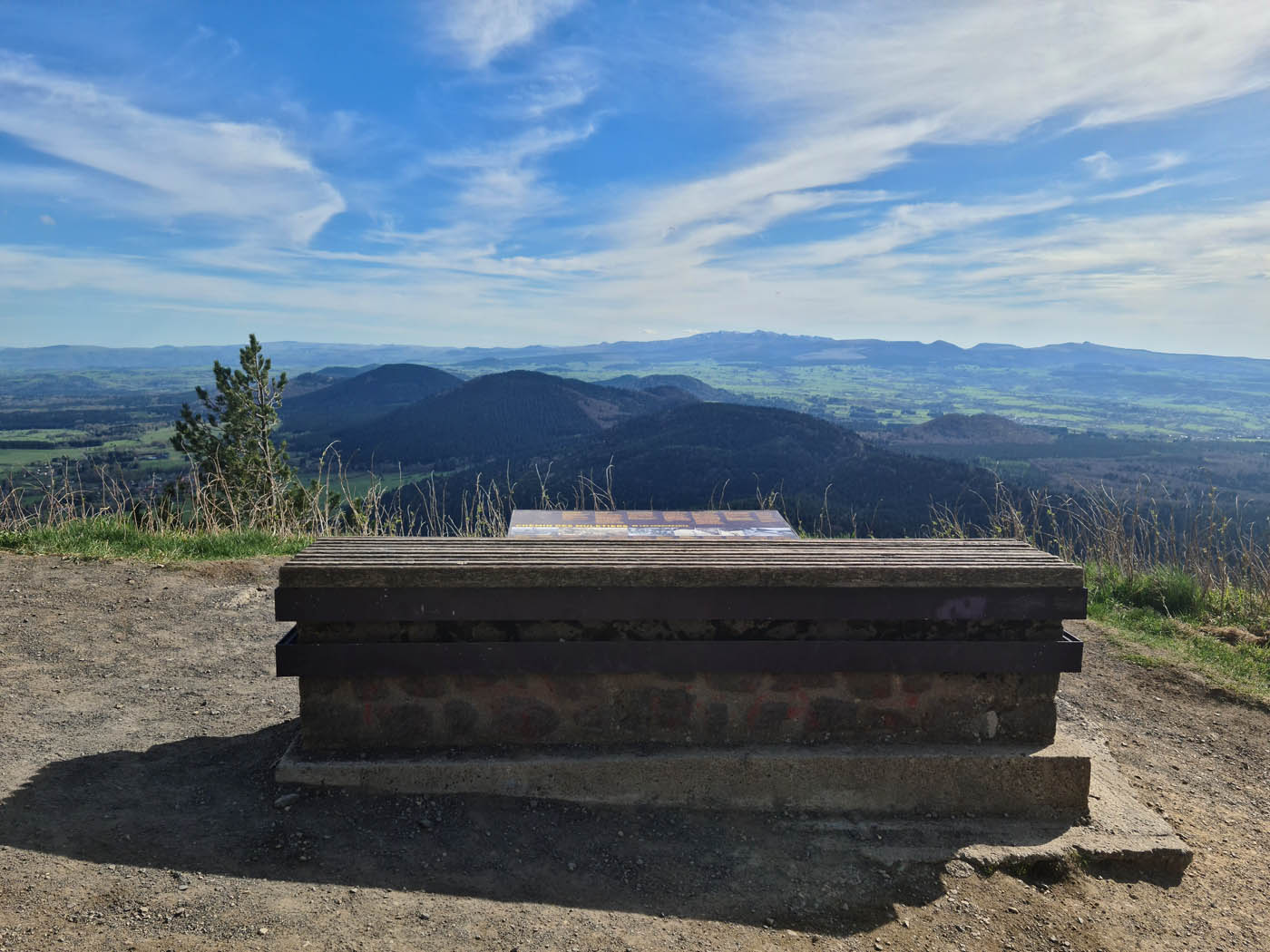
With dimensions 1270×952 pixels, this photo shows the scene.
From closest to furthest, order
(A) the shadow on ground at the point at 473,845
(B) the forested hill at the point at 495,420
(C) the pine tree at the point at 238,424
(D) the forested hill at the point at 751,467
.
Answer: (A) the shadow on ground at the point at 473,845 → (C) the pine tree at the point at 238,424 → (D) the forested hill at the point at 751,467 → (B) the forested hill at the point at 495,420

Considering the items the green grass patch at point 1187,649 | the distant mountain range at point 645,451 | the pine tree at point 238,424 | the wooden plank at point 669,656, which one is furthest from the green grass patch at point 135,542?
the green grass patch at point 1187,649

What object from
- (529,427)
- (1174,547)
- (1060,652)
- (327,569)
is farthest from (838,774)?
(529,427)

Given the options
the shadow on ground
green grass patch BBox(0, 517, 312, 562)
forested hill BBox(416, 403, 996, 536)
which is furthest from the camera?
forested hill BBox(416, 403, 996, 536)

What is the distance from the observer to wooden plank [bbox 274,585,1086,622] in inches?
128

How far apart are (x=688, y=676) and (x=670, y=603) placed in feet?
1.12

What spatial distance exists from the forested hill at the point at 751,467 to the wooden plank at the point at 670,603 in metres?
30.1

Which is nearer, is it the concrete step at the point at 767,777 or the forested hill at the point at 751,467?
the concrete step at the point at 767,777

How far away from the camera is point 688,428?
6856 centimetres

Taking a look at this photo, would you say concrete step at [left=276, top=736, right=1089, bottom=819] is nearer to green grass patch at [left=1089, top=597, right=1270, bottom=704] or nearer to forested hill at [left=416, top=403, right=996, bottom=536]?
green grass patch at [left=1089, top=597, right=1270, bottom=704]

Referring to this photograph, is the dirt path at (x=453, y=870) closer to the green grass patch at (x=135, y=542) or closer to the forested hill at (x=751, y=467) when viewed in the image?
the green grass patch at (x=135, y=542)

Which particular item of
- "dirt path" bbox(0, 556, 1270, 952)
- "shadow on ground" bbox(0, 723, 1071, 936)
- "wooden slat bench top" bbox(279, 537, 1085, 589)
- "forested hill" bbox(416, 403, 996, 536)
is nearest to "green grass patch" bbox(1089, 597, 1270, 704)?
"dirt path" bbox(0, 556, 1270, 952)

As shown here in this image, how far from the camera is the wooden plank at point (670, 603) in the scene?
3.24m

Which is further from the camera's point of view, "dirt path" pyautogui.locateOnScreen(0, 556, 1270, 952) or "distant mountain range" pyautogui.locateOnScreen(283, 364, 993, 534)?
"distant mountain range" pyautogui.locateOnScreen(283, 364, 993, 534)

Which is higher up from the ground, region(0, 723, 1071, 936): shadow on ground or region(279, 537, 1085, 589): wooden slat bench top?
region(279, 537, 1085, 589): wooden slat bench top
